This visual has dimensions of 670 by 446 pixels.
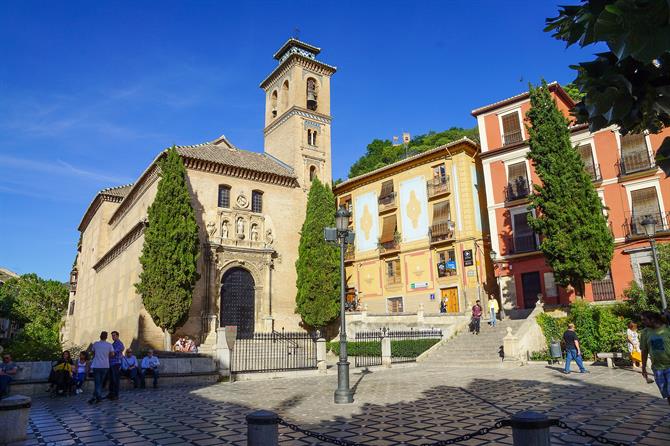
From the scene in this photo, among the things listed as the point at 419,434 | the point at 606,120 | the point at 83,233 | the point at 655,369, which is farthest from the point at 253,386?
the point at 83,233

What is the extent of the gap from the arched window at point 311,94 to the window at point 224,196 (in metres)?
9.70

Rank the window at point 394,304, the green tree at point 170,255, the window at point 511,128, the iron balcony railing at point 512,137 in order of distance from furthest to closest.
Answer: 1. the window at point 394,304
2. the window at point 511,128
3. the iron balcony railing at point 512,137
4. the green tree at point 170,255

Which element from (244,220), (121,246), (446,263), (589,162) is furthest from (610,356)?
(121,246)

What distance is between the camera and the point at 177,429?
6.90 m

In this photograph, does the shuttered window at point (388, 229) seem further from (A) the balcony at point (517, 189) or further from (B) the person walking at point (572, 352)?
(B) the person walking at point (572, 352)

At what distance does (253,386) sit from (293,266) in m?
16.3

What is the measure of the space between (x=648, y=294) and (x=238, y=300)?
2023 centimetres

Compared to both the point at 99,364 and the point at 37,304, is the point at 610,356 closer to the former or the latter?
the point at 99,364

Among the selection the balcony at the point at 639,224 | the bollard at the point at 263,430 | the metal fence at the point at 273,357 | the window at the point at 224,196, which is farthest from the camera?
the window at the point at 224,196

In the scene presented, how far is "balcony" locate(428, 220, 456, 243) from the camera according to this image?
27781 mm

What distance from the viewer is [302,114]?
3231 centimetres

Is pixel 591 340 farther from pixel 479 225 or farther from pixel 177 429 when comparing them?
pixel 177 429

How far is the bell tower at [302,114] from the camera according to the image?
31984 millimetres

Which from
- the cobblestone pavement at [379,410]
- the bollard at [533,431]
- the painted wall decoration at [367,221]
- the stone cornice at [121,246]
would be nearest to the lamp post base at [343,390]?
the cobblestone pavement at [379,410]
